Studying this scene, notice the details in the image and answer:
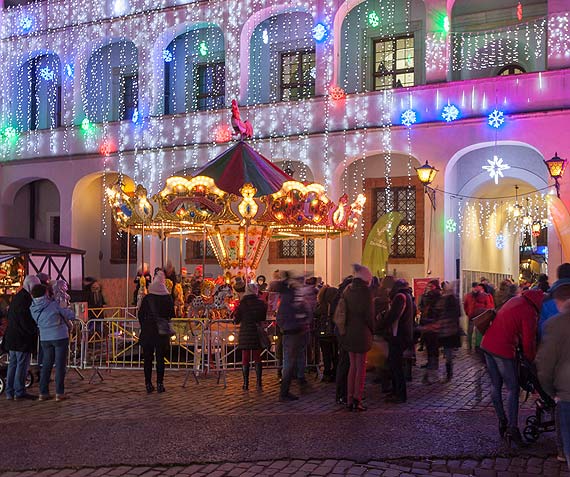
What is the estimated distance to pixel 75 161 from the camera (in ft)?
79.7

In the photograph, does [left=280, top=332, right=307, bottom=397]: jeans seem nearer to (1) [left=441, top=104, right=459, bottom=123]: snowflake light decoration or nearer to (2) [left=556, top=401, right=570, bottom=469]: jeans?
(2) [left=556, top=401, right=570, bottom=469]: jeans

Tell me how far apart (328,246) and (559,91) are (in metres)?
6.99

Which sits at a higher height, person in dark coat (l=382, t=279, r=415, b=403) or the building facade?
the building facade

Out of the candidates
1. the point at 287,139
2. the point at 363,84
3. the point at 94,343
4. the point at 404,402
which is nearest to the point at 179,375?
the point at 94,343

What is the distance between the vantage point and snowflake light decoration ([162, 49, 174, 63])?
2381cm

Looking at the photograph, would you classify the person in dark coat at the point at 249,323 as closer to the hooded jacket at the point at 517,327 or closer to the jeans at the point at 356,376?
the jeans at the point at 356,376

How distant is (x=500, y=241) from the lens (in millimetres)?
26172

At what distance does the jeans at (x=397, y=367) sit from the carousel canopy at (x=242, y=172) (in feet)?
20.4

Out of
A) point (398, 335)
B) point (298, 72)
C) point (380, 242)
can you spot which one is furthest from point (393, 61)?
point (398, 335)

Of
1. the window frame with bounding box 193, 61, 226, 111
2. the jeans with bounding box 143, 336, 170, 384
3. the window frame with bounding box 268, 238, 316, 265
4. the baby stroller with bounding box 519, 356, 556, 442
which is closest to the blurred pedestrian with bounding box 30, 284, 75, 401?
the jeans with bounding box 143, 336, 170, 384

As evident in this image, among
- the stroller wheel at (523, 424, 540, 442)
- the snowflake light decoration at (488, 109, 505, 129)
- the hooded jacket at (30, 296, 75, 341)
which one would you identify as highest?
the snowflake light decoration at (488, 109, 505, 129)

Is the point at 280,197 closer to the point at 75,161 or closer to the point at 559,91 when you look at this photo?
the point at 559,91

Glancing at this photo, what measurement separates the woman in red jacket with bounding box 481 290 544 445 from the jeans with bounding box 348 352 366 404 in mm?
1955

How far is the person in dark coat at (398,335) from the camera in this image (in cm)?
994
